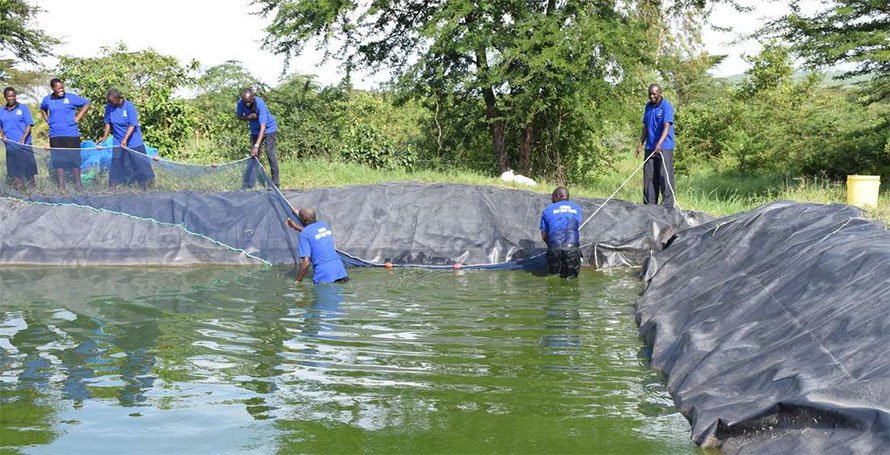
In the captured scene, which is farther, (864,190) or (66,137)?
(66,137)

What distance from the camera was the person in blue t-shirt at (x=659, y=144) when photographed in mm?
11523

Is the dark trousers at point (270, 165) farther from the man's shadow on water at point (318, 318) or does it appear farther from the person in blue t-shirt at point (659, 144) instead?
the person in blue t-shirt at point (659, 144)

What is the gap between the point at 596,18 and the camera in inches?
→ 580

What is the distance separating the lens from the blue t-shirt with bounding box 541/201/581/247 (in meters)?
10.3

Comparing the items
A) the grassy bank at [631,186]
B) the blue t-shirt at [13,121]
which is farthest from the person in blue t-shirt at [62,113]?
the grassy bank at [631,186]

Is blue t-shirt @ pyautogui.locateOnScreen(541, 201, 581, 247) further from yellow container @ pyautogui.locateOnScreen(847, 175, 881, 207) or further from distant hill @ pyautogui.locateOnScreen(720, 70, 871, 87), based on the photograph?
distant hill @ pyautogui.locateOnScreen(720, 70, 871, 87)

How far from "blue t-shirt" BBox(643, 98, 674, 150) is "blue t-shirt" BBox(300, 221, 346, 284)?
193 inches

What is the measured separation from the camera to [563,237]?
10.3 meters

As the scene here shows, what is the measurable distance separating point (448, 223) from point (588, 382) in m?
6.05

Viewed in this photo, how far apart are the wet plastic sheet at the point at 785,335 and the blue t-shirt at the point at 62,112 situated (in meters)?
8.49

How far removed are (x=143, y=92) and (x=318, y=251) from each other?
8439mm

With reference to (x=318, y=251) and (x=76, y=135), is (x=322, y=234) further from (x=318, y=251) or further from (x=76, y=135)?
(x=76, y=135)

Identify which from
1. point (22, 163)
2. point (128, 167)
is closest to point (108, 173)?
point (128, 167)

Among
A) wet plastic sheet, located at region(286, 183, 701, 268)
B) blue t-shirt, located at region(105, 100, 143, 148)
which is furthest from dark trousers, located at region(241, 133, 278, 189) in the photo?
blue t-shirt, located at region(105, 100, 143, 148)
